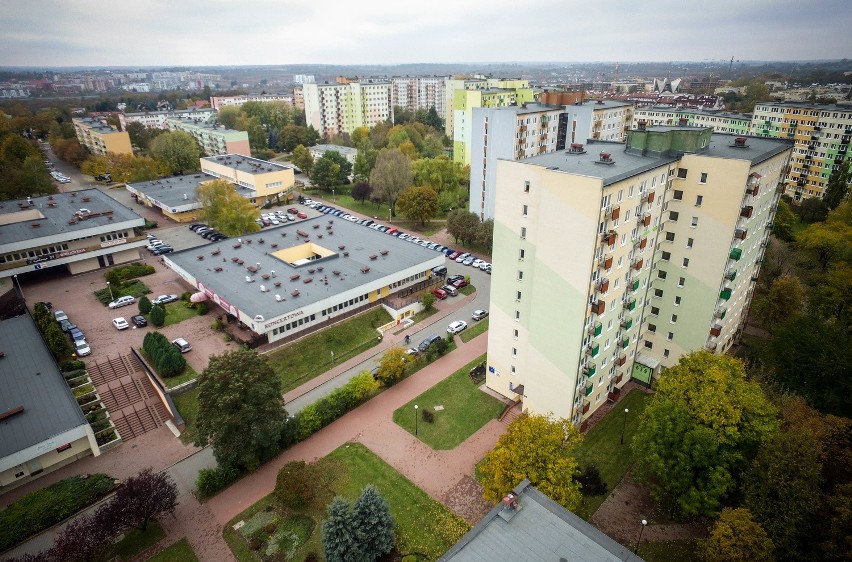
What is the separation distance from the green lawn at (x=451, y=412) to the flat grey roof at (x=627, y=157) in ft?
67.6

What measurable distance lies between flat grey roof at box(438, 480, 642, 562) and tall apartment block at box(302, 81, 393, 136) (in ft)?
524

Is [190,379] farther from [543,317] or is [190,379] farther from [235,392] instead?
[543,317]

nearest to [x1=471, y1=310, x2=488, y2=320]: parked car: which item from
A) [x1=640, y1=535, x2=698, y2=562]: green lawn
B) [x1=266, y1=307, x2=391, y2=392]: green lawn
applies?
[x1=266, y1=307, x2=391, y2=392]: green lawn

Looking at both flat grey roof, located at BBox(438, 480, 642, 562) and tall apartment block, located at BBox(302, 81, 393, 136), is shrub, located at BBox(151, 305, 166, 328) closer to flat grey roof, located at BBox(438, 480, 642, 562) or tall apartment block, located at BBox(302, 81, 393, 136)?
flat grey roof, located at BBox(438, 480, 642, 562)

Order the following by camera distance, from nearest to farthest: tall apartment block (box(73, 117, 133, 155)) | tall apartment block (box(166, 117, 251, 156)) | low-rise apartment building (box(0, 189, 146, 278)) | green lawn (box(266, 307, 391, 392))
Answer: green lawn (box(266, 307, 391, 392)) → low-rise apartment building (box(0, 189, 146, 278)) → tall apartment block (box(73, 117, 133, 155)) → tall apartment block (box(166, 117, 251, 156))

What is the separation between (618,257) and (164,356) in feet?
134

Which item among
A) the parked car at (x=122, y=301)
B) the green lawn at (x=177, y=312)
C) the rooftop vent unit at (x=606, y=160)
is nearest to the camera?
the rooftop vent unit at (x=606, y=160)

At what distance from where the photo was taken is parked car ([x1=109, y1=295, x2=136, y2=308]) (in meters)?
56.3

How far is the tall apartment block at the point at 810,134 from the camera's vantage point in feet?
286

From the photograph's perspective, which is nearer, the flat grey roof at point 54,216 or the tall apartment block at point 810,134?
the flat grey roof at point 54,216

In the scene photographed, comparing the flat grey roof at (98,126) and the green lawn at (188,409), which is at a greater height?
the flat grey roof at (98,126)

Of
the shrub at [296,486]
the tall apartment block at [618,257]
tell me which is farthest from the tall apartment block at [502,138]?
the shrub at [296,486]

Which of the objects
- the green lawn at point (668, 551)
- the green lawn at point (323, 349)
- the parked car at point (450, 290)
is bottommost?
the green lawn at point (668, 551)

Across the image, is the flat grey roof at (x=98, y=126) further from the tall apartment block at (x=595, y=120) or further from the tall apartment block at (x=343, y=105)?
the tall apartment block at (x=595, y=120)
